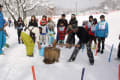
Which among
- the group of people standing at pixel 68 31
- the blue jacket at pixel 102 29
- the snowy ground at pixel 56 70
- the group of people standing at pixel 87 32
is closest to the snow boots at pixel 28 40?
the group of people standing at pixel 68 31

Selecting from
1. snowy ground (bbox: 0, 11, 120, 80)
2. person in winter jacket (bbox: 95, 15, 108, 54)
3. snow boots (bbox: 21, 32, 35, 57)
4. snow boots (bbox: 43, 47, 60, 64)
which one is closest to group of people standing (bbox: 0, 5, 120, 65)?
person in winter jacket (bbox: 95, 15, 108, 54)

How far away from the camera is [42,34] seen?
6918 mm

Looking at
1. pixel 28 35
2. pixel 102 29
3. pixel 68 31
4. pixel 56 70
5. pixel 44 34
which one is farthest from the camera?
pixel 44 34

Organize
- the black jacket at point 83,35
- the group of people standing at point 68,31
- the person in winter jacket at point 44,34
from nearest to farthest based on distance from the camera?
the black jacket at point 83,35 < the group of people standing at point 68,31 < the person in winter jacket at point 44,34

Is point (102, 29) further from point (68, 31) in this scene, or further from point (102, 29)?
point (68, 31)

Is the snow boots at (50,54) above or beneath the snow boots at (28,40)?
beneath

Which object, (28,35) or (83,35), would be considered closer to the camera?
(83,35)

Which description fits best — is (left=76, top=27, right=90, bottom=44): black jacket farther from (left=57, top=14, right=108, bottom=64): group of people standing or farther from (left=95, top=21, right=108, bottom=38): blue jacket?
(left=95, top=21, right=108, bottom=38): blue jacket

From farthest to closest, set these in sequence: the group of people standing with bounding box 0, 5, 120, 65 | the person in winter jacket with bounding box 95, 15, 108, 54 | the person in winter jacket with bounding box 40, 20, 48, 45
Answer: the person in winter jacket with bounding box 40, 20, 48, 45
the person in winter jacket with bounding box 95, 15, 108, 54
the group of people standing with bounding box 0, 5, 120, 65

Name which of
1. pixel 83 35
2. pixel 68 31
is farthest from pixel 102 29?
pixel 83 35

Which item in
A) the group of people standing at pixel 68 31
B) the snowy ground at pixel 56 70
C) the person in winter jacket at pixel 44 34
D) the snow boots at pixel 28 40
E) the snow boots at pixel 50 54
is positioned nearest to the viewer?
the snowy ground at pixel 56 70

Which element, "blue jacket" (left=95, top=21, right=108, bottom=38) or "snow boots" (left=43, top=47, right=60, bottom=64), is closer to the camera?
"snow boots" (left=43, top=47, right=60, bottom=64)

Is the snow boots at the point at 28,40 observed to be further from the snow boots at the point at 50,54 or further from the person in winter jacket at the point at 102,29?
the person in winter jacket at the point at 102,29

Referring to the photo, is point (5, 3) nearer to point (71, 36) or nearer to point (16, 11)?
point (16, 11)
